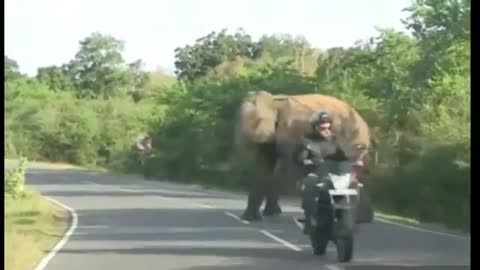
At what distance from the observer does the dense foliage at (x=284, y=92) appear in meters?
32.4

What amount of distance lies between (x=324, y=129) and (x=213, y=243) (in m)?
4.01

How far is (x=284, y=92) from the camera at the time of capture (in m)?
40.8

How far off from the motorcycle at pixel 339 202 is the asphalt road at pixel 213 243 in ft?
1.15

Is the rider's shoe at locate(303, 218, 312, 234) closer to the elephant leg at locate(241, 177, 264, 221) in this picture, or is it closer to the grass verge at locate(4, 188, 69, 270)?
the grass verge at locate(4, 188, 69, 270)

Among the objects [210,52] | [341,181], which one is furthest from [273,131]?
[210,52]

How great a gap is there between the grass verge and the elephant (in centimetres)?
415

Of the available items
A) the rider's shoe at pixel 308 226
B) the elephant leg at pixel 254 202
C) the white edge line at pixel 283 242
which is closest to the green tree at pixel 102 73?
the elephant leg at pixel 254 202

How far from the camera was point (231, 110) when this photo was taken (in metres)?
44.7

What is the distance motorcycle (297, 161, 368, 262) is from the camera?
16.6 metres

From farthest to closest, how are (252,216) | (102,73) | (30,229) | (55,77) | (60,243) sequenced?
(102,73) → (55,77) → (252,216) → (30,229) → (60,243)

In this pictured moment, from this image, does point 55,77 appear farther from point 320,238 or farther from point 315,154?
point 315,154

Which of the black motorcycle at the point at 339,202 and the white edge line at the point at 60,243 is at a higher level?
the black motorcycle at the point at 339,202

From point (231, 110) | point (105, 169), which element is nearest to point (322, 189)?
point (231, 110)

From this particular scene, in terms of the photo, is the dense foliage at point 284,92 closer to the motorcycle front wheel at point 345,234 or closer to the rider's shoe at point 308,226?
the rider's shoe at point 308,226
